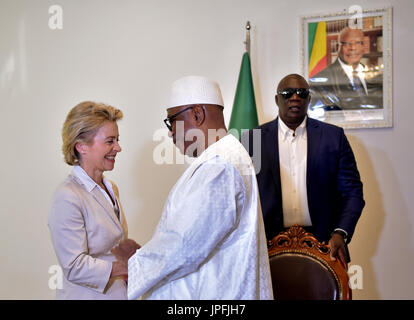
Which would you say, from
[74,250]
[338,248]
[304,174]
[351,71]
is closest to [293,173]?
[304,174]

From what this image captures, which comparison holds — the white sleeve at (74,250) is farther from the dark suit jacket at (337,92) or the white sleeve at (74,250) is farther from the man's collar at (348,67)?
the man's collar at (348,67)

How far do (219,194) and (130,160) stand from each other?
2.95 metres

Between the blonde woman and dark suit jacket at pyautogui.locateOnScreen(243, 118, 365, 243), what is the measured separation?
109cm

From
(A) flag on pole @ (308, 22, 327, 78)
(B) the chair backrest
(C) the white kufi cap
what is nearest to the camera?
(C) the white kufi cap

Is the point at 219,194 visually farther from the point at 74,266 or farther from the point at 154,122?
the point at 154,122

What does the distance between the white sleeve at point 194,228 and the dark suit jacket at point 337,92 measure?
2639 millimetres

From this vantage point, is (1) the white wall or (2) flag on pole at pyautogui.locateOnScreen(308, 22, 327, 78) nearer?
(1) the white wall

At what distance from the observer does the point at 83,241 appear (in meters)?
2.11

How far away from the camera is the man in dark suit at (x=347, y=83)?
4.00 metres

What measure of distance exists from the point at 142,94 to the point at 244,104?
1103mm

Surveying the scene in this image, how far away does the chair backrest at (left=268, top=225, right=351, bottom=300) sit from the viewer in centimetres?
219

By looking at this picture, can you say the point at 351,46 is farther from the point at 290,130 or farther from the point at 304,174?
the point at 304,174

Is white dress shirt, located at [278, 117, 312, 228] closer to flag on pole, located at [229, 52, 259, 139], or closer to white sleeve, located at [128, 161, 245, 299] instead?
flag on pole, located at [229, 52, 259, 139]

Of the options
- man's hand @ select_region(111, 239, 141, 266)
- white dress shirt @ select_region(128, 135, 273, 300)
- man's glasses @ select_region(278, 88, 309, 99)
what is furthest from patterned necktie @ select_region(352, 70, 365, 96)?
man's hand @ select_region(111, 239, 141, 266)
